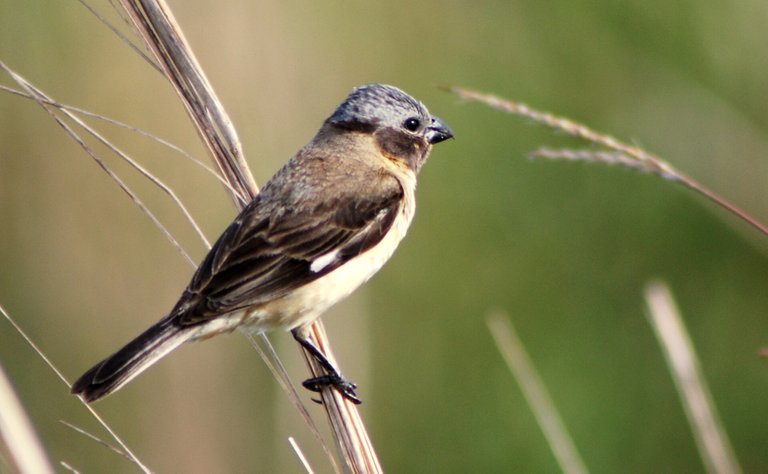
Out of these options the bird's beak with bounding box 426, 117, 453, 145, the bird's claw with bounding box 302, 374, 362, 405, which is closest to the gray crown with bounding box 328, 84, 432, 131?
the bird's beak with bounding box 426, 117, 453, 145

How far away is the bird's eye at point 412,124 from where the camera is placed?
430 cm

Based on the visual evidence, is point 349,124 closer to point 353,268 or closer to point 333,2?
point 353,268

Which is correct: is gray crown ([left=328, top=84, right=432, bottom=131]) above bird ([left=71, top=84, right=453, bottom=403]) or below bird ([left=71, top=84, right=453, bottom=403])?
above

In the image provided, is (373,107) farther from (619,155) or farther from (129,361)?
(619,155)

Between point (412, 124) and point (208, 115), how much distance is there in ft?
4.08

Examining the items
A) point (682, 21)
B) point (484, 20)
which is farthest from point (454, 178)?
point (682, 21)

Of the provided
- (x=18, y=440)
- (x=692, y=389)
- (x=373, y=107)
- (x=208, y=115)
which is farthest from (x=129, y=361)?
(x=692, y=389)

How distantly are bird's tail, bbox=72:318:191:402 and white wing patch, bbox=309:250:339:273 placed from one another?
1.76 feet

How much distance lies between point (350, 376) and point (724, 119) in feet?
7.69

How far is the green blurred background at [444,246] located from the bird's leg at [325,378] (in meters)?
1.25

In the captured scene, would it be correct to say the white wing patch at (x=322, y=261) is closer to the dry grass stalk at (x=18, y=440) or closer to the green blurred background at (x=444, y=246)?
the green blurred background at (x=444, y=246)

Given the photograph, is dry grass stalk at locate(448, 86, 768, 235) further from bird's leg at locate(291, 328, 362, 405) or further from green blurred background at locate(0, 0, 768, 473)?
green blurred background at locate(0, 0, 768, 473)

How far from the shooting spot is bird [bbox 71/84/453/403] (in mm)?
3363

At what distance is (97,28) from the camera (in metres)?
5.49
